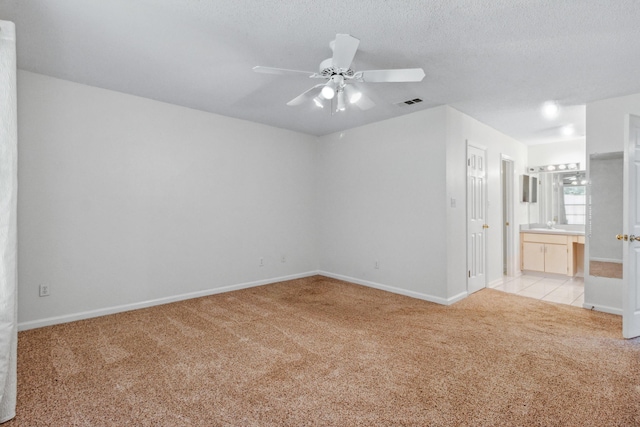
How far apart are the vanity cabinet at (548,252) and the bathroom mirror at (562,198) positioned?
0.58 metres

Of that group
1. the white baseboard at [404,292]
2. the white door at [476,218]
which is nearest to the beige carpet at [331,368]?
the white baseboard at [404,292]

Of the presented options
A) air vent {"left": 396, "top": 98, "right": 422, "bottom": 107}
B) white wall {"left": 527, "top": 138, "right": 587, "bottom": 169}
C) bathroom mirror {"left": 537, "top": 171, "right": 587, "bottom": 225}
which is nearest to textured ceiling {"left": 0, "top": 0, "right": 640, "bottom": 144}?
air vent {"left": 396, "top": 98, "right": 422, "bottom": 107}

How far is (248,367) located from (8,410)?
1.35 meters

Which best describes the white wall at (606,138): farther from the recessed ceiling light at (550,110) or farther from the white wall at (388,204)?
the white wall at (388,204)

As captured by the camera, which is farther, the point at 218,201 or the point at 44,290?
the point at 218,201

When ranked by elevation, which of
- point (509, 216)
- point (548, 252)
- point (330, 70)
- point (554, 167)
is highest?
point (330, 70)

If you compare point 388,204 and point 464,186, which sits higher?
point 464,186

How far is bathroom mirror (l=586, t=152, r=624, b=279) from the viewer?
11.9 feet

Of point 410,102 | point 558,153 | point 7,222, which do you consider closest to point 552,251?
point 558,153

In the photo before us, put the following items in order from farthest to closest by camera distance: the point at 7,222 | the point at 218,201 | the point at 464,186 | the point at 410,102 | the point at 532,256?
the point at 532,256
the point at 218,201
the point at 464,186
the point at 410,102
the point at 7,222

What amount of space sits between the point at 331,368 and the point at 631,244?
117 inches

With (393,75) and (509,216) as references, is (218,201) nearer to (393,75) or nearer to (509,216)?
(393,75)

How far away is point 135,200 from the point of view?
12.2 ft

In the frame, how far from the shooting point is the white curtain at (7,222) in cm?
176
